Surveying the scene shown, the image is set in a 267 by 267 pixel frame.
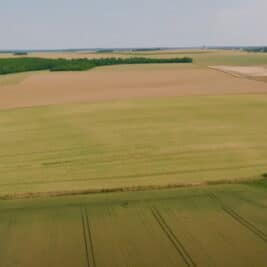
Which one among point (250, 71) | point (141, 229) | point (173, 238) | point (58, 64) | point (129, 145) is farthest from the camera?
point (58, 64)

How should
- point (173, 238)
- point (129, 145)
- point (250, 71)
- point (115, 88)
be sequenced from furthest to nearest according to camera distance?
point (250, 71) → point (115, 88) → point (129, 145) → point (173, 238)

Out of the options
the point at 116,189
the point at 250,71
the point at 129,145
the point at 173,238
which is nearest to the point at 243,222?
the point at 173,238

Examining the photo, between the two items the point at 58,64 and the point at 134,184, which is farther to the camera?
the point at 58,64

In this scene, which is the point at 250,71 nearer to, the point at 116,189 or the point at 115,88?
the point at 115,88

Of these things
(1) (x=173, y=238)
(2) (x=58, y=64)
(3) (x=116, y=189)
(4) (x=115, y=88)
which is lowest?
(2) (x=58, y=64)

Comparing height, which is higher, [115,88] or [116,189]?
[116,189]

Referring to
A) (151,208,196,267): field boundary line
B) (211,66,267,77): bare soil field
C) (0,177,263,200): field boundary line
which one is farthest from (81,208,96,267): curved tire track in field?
(211,66,267,77): bare soil field

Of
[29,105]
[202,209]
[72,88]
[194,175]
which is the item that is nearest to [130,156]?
[194,175]
